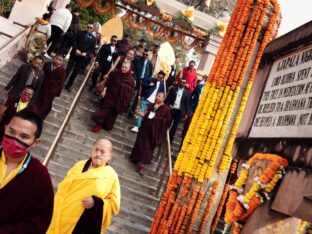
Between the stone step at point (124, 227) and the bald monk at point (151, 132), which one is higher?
the bald monk at point (151, 132)

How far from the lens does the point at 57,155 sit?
29.6 ft

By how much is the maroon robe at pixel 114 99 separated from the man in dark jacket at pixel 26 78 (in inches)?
69.1

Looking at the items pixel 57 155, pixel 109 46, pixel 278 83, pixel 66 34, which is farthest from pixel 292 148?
pixel 66 34

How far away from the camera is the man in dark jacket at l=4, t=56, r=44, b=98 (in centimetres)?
918

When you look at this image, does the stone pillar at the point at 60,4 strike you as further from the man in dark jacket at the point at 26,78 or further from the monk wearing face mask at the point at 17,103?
the monk wearing face mask at the point at 17,103

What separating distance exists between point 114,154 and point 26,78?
258 cm

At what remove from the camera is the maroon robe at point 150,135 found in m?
10.1

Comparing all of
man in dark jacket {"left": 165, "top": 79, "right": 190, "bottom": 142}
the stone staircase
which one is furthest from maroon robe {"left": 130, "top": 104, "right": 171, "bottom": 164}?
man in dark jacket {"left": 165, "top": 79, "right": 190, "bottom": 142}

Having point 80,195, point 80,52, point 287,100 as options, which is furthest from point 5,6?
point 287,100

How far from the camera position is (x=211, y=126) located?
7109 mm

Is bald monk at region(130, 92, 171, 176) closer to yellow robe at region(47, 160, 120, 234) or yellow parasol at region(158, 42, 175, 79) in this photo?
yellow parasol at region(158, 42, 175, 79)

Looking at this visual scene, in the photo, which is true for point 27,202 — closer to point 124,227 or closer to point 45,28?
point 124,227

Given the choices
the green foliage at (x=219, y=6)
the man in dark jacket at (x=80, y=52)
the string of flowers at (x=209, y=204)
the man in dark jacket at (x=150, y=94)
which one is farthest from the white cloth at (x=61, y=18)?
the green foliage at (x=219, y=6)

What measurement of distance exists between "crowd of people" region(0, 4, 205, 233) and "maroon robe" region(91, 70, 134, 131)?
24 millimetres
